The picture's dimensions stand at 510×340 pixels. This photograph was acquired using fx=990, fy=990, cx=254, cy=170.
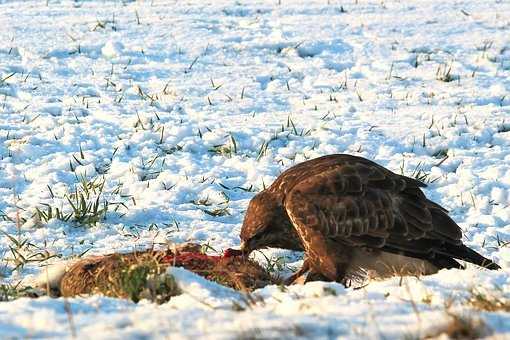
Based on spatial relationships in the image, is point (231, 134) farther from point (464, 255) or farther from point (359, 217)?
point (464, 255)

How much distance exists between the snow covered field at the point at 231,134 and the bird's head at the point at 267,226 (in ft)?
1.74

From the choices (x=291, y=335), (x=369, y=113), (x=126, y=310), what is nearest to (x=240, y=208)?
(x=369, y=113)

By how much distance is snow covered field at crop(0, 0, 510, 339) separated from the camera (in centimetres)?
407

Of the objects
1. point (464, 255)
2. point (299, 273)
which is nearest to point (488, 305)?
point (464, 255)

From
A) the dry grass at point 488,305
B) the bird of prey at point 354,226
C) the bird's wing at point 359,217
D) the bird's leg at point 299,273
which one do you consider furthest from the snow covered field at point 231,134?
the bird's wing at point 359,217

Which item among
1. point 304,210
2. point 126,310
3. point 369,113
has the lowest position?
point 369,113

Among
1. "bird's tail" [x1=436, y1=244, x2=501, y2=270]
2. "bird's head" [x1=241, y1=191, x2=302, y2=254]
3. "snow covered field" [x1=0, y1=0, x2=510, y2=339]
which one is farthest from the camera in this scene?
"bird's head" [x1=241, y1=191, x2=302, y2=254]

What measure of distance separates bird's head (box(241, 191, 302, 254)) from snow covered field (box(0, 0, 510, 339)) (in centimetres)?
53

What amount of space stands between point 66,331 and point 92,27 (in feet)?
27.6

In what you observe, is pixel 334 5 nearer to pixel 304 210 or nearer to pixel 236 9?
pixel 236 9

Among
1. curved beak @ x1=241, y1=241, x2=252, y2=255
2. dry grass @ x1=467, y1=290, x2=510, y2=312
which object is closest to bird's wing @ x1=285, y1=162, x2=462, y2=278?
curved beak @ x1=241, y1=241, x2=252, y2=255

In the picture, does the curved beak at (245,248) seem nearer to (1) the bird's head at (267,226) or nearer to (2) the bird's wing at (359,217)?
(1) the bird's head at (267,226)

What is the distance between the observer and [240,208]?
777 centimetres

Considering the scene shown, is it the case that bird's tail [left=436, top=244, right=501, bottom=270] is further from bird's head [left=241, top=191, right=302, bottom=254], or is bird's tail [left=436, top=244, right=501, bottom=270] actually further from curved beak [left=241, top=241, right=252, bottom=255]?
curved beak [left=241, top=241, right=252, bottom=255]
